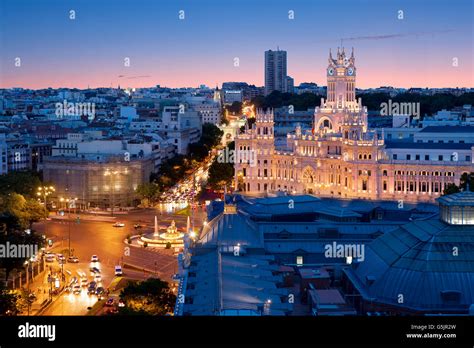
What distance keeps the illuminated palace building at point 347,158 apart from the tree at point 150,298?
68.3ft

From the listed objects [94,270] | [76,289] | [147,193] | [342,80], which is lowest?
[76,289]

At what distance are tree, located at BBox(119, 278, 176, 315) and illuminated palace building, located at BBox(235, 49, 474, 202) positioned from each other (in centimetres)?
2083

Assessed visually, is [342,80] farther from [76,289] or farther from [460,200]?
[460,200]

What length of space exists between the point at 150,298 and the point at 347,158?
2340cm

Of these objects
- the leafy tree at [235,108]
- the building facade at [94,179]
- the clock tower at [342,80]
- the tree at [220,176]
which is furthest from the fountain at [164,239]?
the leafy tree at [235,108]

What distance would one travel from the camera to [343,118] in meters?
43.0

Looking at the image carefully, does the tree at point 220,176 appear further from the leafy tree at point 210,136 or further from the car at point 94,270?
the leafy tree at point 210,136

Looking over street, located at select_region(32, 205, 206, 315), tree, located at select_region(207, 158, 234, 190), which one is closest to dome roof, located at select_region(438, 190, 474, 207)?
street, located at select_region(32, 205, 206, 315)

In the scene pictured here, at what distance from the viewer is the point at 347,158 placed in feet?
131

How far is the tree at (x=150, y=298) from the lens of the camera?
1847 cm

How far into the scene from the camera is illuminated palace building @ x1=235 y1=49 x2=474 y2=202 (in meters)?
38.6

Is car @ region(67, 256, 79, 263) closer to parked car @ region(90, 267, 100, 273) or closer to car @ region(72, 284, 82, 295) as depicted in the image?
parked car @ region(90, 267, 100, 273)

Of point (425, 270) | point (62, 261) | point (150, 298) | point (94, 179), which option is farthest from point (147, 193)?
point (425, 270)

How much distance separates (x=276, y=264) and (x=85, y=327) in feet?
47.7
